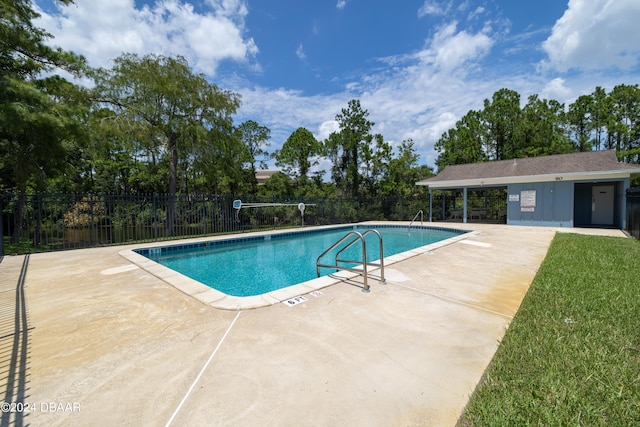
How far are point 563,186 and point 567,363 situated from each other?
15.1 m

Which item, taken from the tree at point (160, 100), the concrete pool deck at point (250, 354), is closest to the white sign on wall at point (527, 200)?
the concrete pool deck at point (250, 354)

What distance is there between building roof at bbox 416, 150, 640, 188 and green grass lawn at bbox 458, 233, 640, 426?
38.0 feet

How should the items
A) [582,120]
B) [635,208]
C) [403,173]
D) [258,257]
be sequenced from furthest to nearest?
[582,120] → [403,173] → [635,208] → [258,257]

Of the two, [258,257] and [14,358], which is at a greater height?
[14,358]

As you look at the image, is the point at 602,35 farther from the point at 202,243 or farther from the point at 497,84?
the point at 202,243

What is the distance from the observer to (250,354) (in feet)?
7.85

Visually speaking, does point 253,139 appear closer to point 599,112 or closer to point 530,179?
point 530,179

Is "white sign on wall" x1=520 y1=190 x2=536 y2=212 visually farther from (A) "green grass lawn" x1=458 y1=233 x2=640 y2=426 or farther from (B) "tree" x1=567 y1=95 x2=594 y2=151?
(B) "tree" x1=567 y1=95 x2=594 y2=151

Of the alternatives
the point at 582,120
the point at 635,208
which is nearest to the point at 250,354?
the point at 635,208

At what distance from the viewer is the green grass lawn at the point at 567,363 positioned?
5.33 ft

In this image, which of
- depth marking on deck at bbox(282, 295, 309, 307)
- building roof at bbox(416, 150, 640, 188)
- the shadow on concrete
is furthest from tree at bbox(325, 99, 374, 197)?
the shadow on concrete

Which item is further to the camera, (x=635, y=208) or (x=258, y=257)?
(x=635, y=208)

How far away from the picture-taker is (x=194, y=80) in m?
14.6

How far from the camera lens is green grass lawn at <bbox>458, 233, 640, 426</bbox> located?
162 centimetres
